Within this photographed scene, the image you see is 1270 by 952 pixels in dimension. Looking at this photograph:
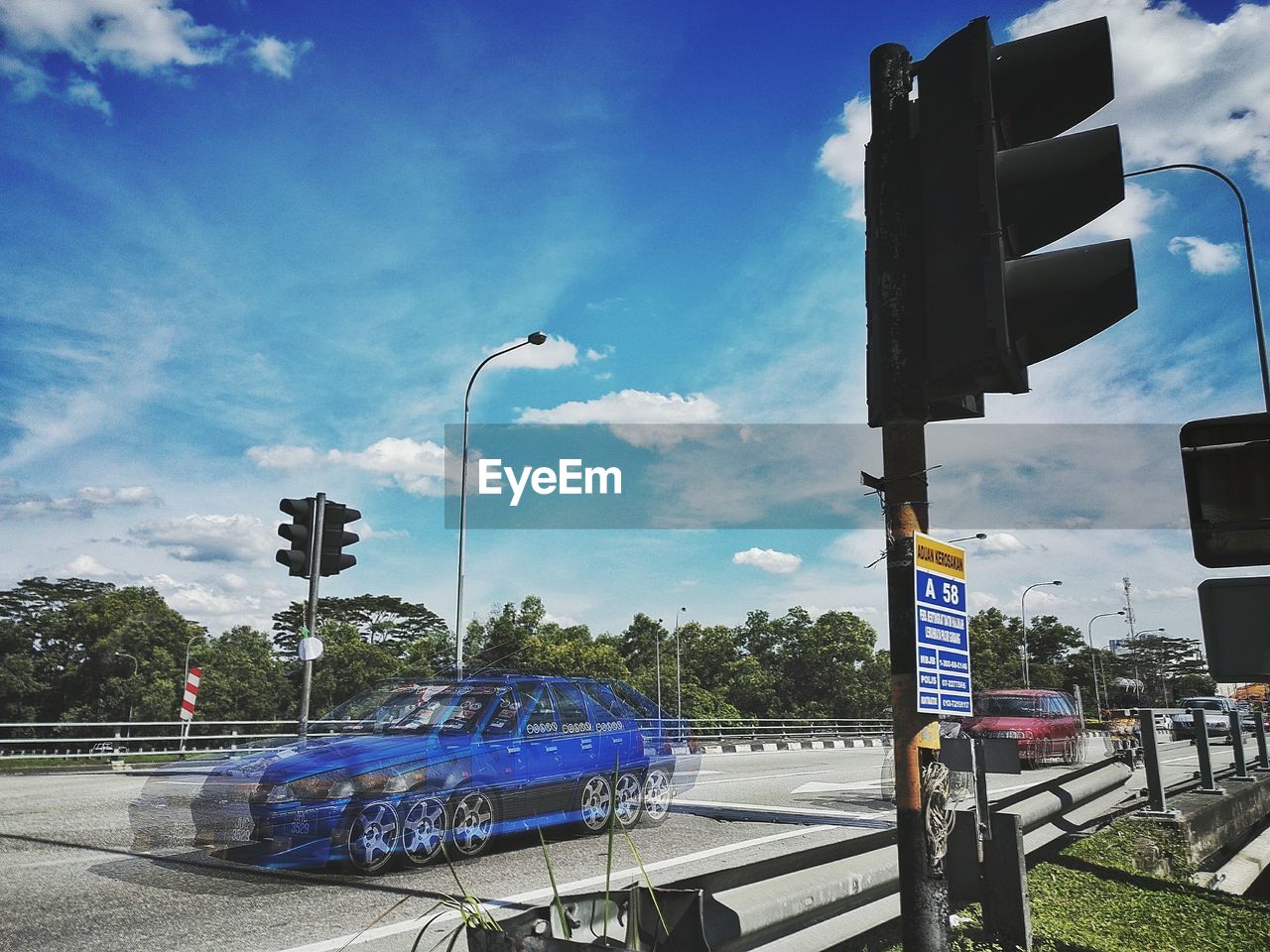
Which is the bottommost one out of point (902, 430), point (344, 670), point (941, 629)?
point (941, 629)

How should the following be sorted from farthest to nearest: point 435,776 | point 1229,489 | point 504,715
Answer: point 504,715, point 435,776, point 1229,489

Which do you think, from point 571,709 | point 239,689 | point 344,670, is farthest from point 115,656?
point 571,709

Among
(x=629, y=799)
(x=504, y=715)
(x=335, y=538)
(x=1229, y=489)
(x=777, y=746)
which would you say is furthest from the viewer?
(x=777, y=746)

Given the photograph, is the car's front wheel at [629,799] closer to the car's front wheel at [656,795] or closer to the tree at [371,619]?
the car's front wheel at [656,795]

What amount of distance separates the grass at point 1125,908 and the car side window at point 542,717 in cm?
420

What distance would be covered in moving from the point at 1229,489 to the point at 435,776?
6.13 metres

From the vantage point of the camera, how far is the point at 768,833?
931 cm

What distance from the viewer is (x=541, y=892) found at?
635 cm

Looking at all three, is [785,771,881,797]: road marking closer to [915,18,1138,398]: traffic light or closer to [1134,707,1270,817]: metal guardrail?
[1134,707,1270,817]: metal guardrail

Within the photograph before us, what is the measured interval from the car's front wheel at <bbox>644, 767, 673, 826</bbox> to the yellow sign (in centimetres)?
680

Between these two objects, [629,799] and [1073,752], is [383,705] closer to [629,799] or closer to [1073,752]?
[629,799]

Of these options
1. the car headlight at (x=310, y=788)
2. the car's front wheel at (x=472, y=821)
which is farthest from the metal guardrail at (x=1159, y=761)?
the car headlight at (x=310, y=788)

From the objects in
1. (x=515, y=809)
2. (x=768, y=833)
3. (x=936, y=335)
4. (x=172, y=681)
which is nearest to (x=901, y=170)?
(x=936, y=335)

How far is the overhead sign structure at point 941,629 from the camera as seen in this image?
128 inches
